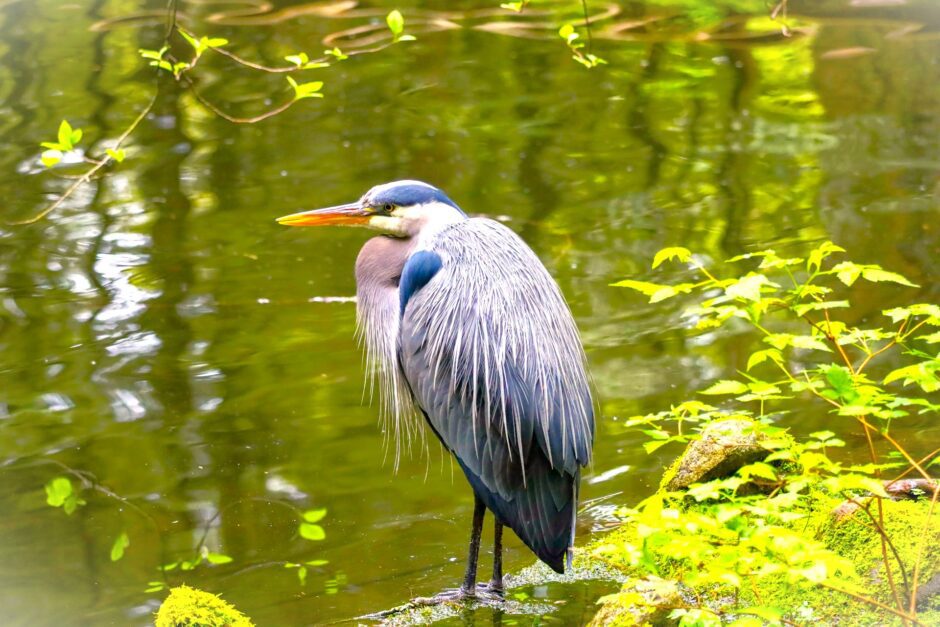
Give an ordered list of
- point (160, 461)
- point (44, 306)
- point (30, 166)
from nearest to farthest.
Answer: point (160, 461), point (44, 306), point (30, 166)

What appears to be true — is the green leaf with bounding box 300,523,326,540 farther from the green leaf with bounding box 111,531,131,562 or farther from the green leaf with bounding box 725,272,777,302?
the green leaf with bounding box 725,272,777,302

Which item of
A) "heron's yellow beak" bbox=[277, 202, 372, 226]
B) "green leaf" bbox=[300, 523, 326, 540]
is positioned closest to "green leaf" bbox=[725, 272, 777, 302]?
"heron's yellow beak" bbox=[277, 202, 372, 226]

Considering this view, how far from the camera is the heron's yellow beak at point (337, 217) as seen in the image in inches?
142

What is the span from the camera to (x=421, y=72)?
8.84 meters

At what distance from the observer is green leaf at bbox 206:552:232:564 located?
3.81 metres

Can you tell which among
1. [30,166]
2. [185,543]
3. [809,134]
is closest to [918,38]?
[809,134]

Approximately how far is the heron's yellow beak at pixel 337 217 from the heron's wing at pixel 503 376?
30cm

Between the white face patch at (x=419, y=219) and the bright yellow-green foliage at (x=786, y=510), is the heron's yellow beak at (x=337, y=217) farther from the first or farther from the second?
the bright yellow-green foliage at (x=786, y=510)

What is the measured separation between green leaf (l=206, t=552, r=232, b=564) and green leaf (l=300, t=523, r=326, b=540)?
0.91 feet

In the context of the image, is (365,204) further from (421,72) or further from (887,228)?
(421,72)

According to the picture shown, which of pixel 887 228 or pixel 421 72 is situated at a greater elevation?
pixel 421 72

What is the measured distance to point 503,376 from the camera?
10.6 ft

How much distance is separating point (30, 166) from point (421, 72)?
10.2 ft

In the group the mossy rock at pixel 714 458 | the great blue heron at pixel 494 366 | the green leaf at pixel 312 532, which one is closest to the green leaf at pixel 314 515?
the green leaf at pixel 312 532
